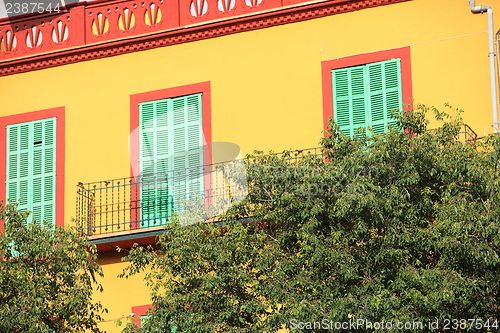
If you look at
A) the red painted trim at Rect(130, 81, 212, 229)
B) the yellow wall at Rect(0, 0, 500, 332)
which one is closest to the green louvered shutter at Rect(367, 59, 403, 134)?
the yellow wall at Rect(0, 0, 500, 332)

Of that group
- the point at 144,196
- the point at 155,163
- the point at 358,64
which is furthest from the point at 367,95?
the point at 144,196

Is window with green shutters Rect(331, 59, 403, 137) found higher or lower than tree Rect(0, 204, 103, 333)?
higher

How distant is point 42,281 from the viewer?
13.7 meters

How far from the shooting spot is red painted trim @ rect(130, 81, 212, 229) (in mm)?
17266

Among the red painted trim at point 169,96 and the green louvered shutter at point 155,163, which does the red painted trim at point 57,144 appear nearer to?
the red painted trim at point 169,96

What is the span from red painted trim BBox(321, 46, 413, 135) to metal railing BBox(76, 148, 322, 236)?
0.93 metres

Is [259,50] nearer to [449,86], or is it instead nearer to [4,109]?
[449,86]

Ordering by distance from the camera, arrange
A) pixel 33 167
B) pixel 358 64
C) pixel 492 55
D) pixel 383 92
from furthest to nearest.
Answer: pixel 33 167 < pixel 358 64 < pixel 383 92 < pixel 492 55

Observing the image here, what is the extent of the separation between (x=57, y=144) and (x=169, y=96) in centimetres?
252

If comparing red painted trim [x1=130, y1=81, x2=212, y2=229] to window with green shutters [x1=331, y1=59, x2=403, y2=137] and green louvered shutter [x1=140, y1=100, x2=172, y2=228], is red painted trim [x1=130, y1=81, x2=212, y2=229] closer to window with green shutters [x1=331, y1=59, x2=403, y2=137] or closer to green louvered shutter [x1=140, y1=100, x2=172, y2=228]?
green louvered shutter [x1=140, y1=100, x2=172, y2=228]

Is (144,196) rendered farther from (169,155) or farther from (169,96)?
(169,96)

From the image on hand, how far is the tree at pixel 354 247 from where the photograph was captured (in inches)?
470

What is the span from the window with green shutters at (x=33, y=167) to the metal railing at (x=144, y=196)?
81 cm

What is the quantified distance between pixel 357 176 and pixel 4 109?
9086 mm
